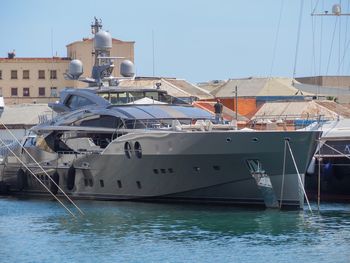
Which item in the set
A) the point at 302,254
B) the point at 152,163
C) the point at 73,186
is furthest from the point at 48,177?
the point at 302,254

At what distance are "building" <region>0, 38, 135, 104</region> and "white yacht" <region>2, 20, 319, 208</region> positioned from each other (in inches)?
2034

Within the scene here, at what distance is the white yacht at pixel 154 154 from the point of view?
4025 centimetres

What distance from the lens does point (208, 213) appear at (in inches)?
1576

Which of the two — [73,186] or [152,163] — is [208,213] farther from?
[73,186]

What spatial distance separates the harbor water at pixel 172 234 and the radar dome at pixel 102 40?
1012 centimetres

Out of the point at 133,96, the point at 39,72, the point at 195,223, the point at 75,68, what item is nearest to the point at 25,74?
the point at 39,72

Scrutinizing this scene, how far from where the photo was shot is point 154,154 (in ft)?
137

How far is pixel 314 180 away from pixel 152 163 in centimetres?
848

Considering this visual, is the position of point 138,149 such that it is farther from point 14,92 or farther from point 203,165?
point 14,92

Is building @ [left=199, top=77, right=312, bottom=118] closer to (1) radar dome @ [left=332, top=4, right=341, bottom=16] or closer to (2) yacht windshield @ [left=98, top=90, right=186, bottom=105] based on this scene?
(1) radar dome @ [left=332, top=4, right=341, bottom=16]

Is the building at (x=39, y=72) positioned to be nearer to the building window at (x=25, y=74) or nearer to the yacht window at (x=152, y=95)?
the building window at (x=25, y=74)

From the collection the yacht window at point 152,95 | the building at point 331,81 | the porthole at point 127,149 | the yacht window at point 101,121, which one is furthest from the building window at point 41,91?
the porthole at point 127,149

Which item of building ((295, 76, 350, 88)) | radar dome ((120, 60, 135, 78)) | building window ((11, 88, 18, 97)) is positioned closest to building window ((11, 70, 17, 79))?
building window ((11, 88, 18, 97))

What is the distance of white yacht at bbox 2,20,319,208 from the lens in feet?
132
